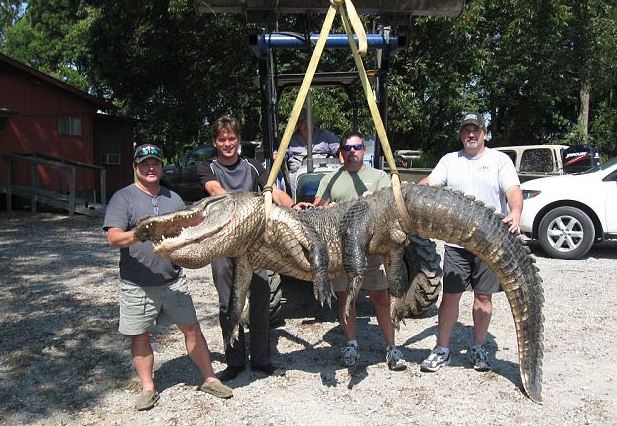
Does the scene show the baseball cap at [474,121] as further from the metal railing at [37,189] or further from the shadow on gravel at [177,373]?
the metal railing at [37,189]

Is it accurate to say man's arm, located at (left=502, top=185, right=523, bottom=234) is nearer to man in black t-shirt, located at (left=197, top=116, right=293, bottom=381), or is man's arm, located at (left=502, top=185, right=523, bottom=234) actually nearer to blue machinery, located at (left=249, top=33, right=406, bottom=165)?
man in black t-shirt, located at (left=197, top=116, right=293, bottom=381)

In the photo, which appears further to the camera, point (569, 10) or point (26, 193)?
point (569, 10)

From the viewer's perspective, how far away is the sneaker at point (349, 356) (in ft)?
14.8

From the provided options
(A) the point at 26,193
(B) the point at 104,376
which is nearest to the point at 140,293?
(B) the point at 104,376

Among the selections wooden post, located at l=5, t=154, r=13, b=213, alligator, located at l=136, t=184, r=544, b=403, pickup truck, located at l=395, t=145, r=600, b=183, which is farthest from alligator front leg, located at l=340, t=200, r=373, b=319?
wooden post, located at l=5, t=154, r=13, b=213

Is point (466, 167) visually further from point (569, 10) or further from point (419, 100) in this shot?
point (569, 10)

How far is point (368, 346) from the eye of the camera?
504 cm

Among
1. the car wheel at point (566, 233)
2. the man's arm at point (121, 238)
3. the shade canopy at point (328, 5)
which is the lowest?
the car wheel at point (566, 233)

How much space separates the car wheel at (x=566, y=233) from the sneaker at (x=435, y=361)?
498cm

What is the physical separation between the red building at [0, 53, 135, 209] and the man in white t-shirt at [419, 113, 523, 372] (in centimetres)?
1201

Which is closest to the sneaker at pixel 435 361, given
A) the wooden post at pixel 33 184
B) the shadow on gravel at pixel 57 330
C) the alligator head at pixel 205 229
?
the alligator head at pixel 205 229

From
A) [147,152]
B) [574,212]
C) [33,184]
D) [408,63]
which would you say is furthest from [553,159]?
[33,184]

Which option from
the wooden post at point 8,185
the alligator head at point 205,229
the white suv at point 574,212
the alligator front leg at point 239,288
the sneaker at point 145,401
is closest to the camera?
the alligator head at point 205,229

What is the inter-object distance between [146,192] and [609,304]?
4960mm
